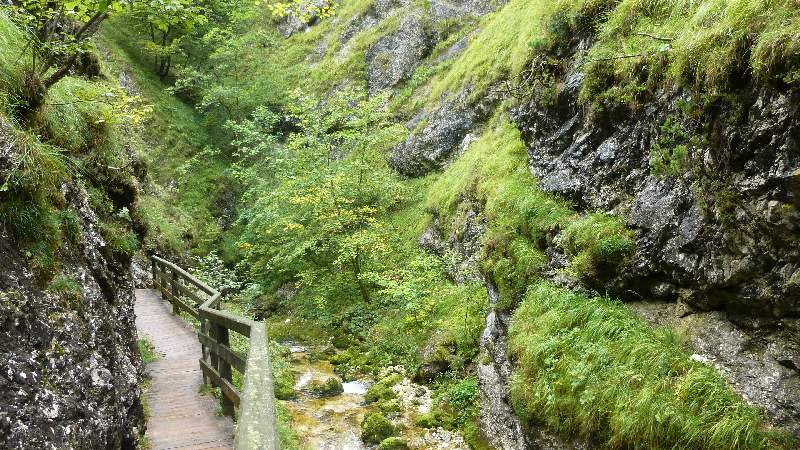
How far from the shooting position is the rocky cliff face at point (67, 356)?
133 inches

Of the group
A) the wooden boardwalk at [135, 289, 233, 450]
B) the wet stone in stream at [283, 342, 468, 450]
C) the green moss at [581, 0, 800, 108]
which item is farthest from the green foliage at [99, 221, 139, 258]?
the green moss at [581, 0, 800, 108]

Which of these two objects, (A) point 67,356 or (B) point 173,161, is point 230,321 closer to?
(A) point 67,356

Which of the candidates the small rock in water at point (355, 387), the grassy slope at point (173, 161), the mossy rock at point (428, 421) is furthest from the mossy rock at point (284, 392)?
the grassy slope at point (173, 161)

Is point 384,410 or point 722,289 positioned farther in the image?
point 384,410

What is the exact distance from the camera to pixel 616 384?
19.0 ft

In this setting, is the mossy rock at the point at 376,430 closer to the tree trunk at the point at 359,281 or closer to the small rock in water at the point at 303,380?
the small rock in water at the point at 303,380

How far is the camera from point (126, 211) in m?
8.27

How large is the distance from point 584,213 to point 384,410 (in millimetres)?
5393

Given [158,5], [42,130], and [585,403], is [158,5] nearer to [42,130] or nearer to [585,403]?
[42,130]

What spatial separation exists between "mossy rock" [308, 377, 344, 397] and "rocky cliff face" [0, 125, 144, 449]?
18.5ft

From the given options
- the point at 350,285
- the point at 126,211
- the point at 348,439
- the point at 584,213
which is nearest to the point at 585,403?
the point at 584,213

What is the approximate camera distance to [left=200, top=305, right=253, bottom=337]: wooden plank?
455 cm

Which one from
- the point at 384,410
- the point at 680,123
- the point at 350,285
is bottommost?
the point at 384,410

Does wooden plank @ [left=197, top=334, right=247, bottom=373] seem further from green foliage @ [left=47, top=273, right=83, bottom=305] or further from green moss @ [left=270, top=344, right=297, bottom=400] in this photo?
green moss @ [left=270, top=344, right=297, bottom=400]
